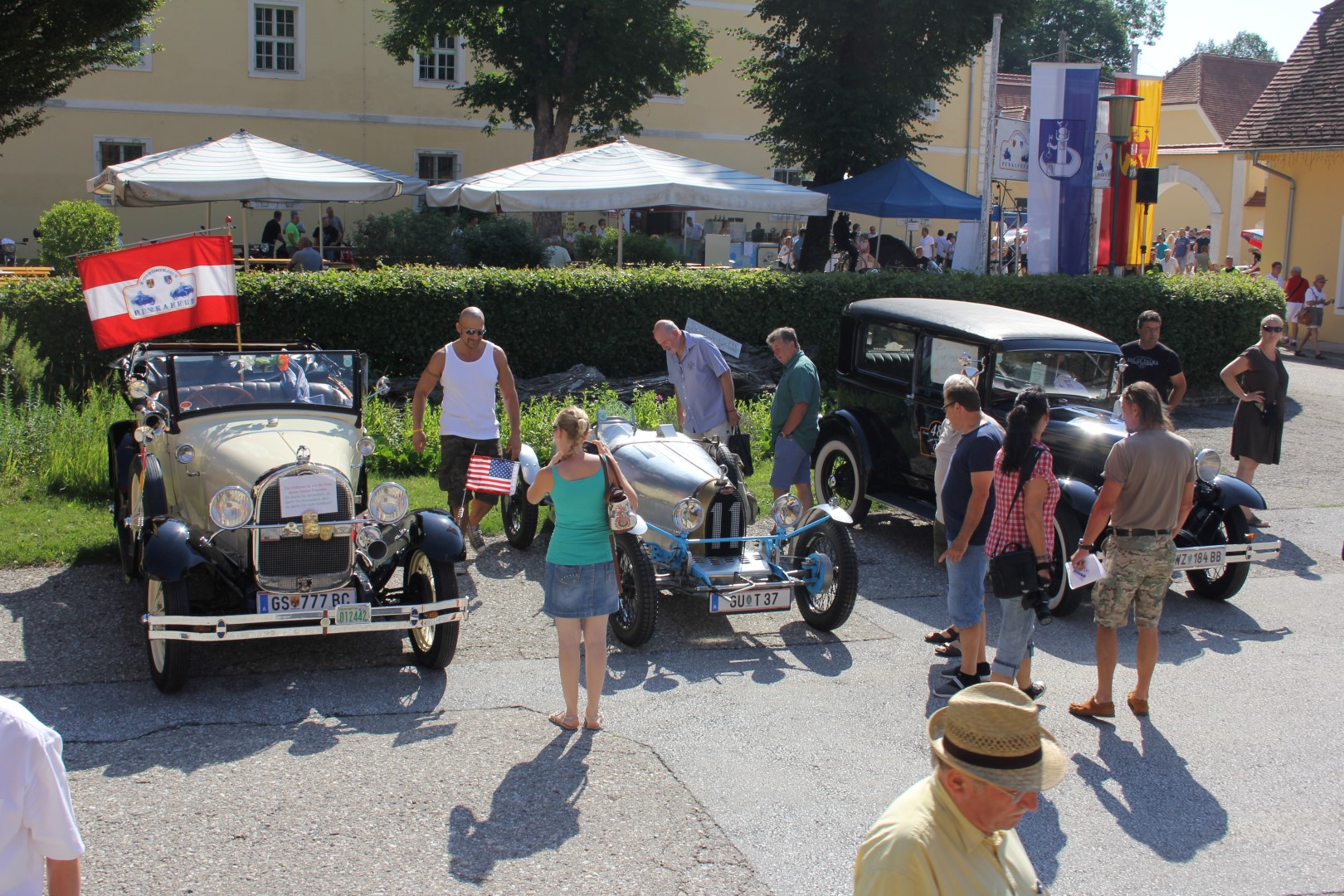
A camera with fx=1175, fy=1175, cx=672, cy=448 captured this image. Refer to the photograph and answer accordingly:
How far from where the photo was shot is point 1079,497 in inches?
301

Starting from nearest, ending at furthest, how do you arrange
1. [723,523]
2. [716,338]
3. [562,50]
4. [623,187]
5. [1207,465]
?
[723,523] < [1207,465] < [716,338] < [623,187] < [562,50]

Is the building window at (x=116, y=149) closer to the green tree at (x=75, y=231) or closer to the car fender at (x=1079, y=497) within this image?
the green tree at (x=75, y=231)

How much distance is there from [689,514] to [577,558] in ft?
4.95

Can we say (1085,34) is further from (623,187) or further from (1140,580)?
(1140,580)

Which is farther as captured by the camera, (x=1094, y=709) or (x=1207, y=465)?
(x=1207, y=465)

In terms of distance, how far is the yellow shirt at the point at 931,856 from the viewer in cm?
239

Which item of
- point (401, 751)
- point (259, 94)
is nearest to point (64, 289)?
point (401, 751)

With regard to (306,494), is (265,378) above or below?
above

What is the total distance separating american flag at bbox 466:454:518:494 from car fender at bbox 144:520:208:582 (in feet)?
7.49

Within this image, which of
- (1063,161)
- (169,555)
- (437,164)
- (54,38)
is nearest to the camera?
(169,555)

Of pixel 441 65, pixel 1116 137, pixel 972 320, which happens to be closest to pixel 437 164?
pixel 441 65

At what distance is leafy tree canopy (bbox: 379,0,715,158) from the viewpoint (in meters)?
26.5

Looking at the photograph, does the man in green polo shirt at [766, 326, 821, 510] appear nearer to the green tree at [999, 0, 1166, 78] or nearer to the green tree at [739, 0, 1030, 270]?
the green tree at [739, 0, 1030, 270]

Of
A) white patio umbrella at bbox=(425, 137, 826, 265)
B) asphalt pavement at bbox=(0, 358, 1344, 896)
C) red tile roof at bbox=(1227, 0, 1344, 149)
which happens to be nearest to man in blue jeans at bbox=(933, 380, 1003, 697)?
asphalt pavement at bbox=(0, 358, 1344, 896)
